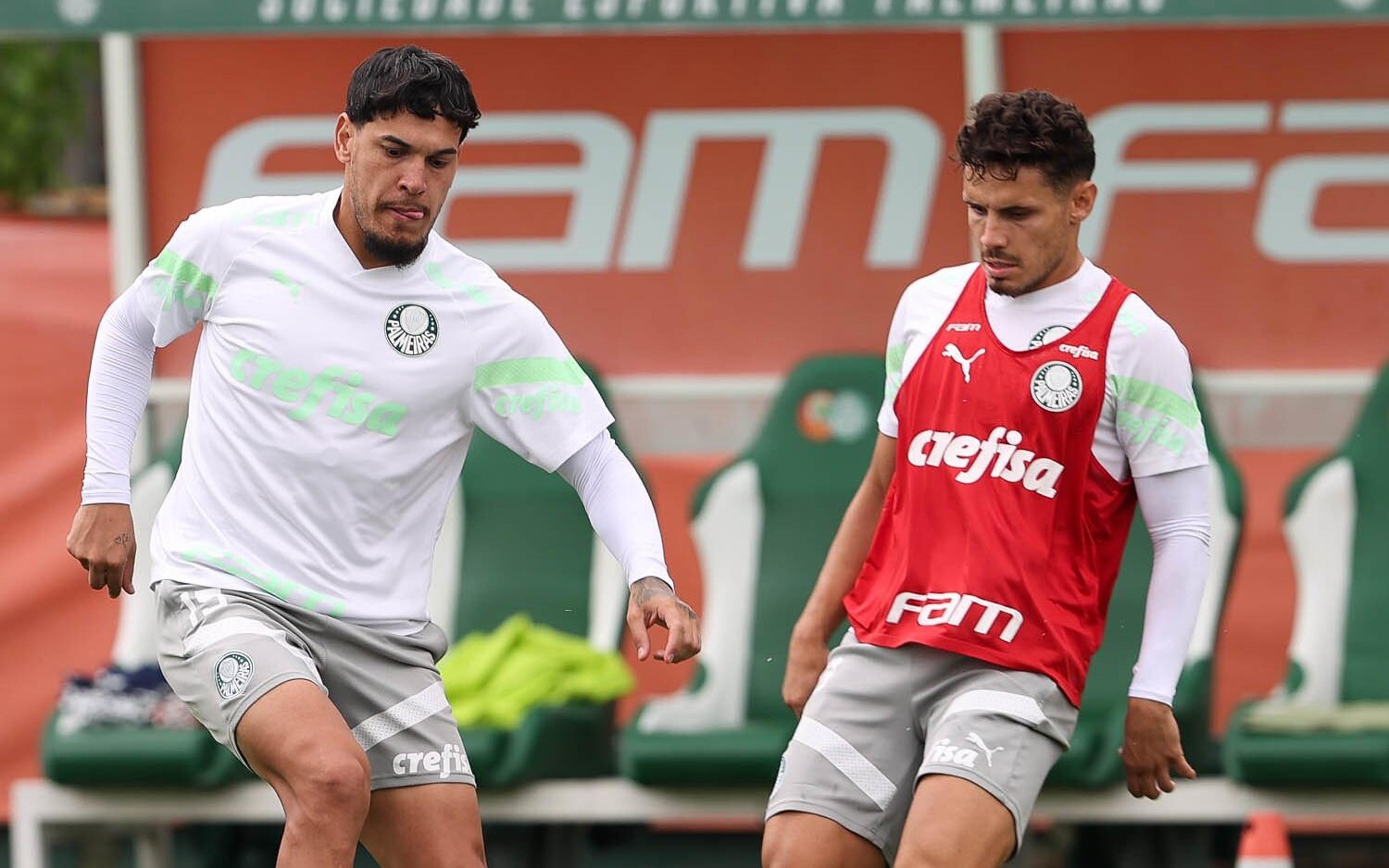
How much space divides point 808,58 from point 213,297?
376 cm

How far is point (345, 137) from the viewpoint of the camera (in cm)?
472

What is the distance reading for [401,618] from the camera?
4734 millimetres

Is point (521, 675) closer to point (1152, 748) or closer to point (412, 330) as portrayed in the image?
point (412, 330)

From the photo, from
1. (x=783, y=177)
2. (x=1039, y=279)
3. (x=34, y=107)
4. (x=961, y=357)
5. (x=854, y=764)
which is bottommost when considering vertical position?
(x=854, y=764)

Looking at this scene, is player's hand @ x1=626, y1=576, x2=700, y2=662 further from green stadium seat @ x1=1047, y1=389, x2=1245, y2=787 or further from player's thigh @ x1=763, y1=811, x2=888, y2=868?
green stadium seat @ x1=1047, y1=389, x2=1245, y2=787

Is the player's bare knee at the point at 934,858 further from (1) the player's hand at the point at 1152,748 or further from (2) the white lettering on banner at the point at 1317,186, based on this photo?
(2) the white lettering on banner at the point at 1317,186

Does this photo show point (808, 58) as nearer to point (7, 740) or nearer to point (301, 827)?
point (7, 740)

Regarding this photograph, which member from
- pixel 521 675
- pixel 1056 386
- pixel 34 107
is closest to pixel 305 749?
pixel 1056 386

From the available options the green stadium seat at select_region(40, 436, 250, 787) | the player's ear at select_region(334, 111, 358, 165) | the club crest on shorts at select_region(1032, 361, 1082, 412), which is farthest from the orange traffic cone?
the player's ear at select_region(334, 111, 358, 165)

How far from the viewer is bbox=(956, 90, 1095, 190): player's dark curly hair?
15.2 ft

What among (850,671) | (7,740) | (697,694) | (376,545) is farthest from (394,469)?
(7,740)

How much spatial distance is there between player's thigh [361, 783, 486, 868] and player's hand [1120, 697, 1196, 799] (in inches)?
50.9

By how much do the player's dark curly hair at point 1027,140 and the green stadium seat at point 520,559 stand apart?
302cm

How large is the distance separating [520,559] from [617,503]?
2946 millimetres
